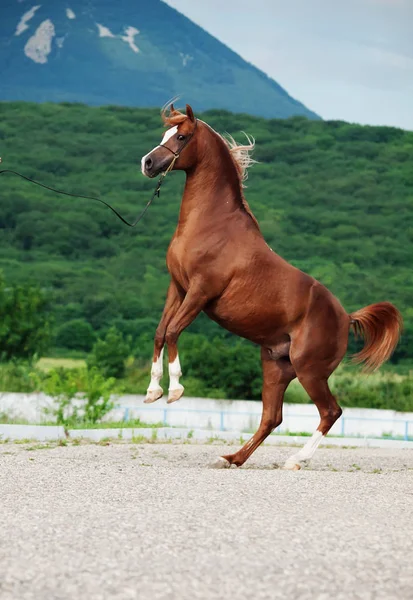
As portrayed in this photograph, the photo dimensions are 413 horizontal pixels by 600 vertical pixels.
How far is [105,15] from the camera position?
529ft

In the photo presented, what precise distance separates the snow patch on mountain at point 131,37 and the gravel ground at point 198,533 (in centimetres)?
15474

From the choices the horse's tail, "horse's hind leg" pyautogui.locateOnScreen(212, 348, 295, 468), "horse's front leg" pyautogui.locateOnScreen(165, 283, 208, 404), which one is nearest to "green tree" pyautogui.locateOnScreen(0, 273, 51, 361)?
the horse's tail

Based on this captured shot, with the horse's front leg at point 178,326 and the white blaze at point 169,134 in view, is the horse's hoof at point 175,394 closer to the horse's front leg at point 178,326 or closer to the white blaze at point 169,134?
the horse's front leg at point 178,326

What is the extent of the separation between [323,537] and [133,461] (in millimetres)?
4926

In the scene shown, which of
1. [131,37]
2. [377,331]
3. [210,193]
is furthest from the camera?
[131,37]

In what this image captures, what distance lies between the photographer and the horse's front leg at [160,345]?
30.2ft

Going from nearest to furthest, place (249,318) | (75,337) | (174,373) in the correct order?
(174,373) → (249,318) → (75,337)

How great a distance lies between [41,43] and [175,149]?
15322 cm

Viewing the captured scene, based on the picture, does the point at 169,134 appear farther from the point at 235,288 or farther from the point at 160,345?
the point at 160,345

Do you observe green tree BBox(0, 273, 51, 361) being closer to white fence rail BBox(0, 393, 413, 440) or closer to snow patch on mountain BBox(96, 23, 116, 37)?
white fence rail BBox(0, 393, 413, 440)

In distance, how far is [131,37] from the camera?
528 ft

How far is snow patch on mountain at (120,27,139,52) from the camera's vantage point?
159 m

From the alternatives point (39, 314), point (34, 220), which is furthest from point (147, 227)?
point (39, 314)

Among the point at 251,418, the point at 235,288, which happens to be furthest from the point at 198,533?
the point at 251,418
